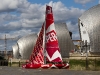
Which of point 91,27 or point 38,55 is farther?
point 91,27

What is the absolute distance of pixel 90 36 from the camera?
61.8 metres

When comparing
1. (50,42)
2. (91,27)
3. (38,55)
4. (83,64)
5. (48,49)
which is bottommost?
(83,64)

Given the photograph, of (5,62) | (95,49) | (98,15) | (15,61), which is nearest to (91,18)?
(98,15)

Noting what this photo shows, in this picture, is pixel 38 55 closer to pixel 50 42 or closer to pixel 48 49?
pixel 48 49

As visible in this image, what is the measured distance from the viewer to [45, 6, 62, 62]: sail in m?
51.4

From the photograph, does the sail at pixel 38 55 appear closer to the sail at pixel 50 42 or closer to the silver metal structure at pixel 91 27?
the sail at pixel 50 42

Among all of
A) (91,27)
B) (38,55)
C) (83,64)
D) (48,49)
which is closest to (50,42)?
(48,49)

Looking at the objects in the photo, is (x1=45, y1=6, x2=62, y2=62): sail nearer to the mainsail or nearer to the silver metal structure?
the mainsail

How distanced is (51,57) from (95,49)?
37.1ft

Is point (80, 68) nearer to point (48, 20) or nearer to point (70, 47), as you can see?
point (48, 20)

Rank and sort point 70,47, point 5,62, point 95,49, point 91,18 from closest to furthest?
point 95,49, point 91,18, point 70,47, point 5,62

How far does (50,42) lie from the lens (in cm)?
5188

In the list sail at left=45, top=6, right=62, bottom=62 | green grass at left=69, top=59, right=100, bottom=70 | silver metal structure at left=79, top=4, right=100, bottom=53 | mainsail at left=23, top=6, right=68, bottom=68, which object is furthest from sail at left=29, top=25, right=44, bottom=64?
silver metal structure at left=79, top=4, right=100, bottom=53

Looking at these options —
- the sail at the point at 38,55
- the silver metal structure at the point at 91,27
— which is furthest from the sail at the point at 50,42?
the silver metal structure at the point at 91,27
